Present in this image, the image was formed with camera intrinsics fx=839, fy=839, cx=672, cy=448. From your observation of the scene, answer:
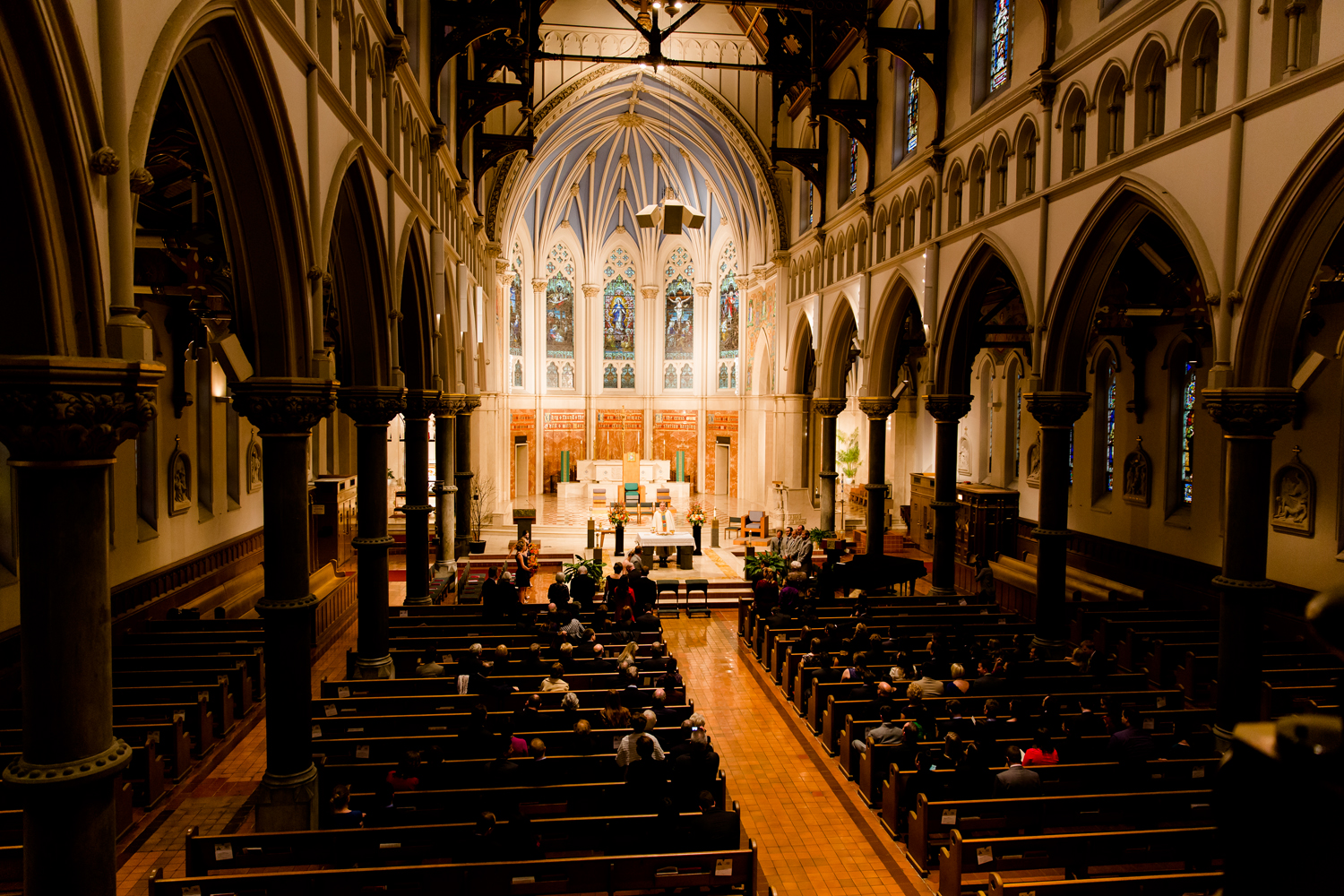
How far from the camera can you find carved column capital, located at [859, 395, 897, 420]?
792 inches

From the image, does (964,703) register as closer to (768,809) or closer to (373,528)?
(768,809)

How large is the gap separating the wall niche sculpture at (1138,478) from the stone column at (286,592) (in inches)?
617

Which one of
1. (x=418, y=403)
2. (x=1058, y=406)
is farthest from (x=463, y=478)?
(x=1058, y=406)

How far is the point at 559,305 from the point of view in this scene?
3888cm

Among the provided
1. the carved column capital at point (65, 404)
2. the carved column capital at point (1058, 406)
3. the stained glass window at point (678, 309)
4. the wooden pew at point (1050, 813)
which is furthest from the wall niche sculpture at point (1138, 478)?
the stained glass window at point (678, 309)

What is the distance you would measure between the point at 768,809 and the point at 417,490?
352 inches

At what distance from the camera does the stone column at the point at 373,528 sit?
38.4 ft

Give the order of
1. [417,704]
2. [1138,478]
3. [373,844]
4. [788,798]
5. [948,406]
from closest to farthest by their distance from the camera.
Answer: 1. [373,844]
2. [788,798]
3. [417,704]
4. [948,406]
5. [1138,478]

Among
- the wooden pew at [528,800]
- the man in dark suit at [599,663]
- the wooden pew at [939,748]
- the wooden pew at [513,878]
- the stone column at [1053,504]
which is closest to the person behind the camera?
the wooden pew at [513,878]

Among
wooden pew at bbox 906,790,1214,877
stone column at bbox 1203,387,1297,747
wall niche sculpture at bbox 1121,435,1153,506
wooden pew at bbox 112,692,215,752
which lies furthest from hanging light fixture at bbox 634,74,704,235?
wooden pew at bbox 906,790,1214,877

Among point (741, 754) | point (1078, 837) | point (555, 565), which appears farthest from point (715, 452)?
point (1078, 837)

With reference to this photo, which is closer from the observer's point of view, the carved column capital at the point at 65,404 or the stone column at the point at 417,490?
the carved column capital at the point at 65,404

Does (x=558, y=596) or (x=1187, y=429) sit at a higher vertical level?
(x=1187, y=429)

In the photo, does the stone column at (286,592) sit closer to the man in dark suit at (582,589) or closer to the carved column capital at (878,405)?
the man in dark suit at (582,589)
